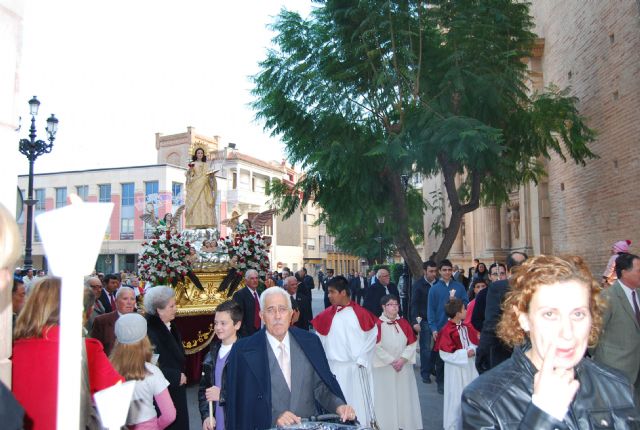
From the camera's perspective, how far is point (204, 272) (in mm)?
10516

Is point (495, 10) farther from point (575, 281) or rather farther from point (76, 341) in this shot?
point (76, 341)

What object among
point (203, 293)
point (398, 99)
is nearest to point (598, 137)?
point (398, 99)

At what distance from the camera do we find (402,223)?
49.7ft

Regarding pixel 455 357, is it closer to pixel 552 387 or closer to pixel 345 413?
pixel 345 413

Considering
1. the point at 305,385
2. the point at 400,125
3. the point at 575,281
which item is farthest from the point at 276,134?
the point at 575,281

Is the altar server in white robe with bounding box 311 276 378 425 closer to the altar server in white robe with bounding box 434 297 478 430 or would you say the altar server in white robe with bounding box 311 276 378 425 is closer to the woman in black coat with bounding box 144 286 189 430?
the altar server in white robe with bounding box 434 297 478 430

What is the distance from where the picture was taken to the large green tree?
13070 mm

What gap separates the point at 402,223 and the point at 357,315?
27.0ft

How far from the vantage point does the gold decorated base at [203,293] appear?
10188 millimetres

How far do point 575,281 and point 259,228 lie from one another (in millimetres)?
9719

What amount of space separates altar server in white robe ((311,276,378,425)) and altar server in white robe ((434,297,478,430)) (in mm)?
1098

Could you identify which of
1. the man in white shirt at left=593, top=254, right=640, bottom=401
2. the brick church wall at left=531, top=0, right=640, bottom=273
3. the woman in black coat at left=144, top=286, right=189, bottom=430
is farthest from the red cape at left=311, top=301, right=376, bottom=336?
the brick church wall at left=531, top=0, right=640, bottom=273

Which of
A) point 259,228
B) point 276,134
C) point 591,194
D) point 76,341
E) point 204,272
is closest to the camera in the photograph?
point 76,341

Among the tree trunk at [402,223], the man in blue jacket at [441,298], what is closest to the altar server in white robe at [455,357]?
the man in blue jacket at [441,298]
